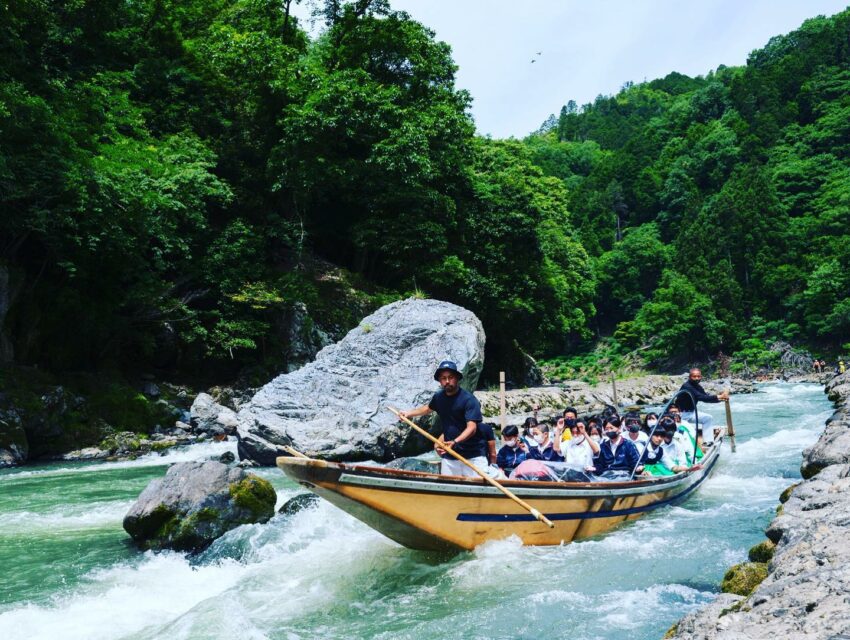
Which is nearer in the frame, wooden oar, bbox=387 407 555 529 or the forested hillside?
wooden oar, bbox=387 407 555 529

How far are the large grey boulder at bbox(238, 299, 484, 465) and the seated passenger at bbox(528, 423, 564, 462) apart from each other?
168 inches

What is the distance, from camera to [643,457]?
1038 cm

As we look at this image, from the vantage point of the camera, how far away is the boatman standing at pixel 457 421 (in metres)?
7.11

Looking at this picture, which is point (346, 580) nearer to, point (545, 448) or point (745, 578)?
point (745, 578)

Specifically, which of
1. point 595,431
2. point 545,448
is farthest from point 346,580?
point 595,431

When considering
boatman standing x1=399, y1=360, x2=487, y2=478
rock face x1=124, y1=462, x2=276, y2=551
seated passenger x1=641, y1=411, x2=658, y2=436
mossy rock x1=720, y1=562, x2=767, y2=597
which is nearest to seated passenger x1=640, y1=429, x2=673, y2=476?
seated passenger x1=641, y1=411, x2=658, y2=436

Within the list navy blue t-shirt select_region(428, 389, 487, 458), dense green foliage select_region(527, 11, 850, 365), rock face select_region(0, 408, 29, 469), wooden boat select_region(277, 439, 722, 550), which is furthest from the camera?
dense green foliage select_region(527, 11, 850, 365)

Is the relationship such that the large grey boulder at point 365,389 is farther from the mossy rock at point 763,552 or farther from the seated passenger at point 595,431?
the mossy rock at point 763,552

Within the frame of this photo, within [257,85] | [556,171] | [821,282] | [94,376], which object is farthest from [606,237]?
[94,376]

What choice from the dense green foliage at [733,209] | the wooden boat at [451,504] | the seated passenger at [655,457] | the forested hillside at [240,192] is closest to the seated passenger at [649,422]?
the seated passenger at [655,457]

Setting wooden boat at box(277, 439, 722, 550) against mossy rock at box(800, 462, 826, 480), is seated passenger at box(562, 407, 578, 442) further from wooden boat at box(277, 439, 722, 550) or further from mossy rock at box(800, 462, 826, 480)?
mossy rock at box(800, 462, 826, 480)

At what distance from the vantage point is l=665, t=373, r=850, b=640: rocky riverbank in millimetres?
3172

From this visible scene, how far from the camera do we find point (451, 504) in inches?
269

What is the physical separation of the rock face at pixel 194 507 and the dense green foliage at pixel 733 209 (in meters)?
50.4
